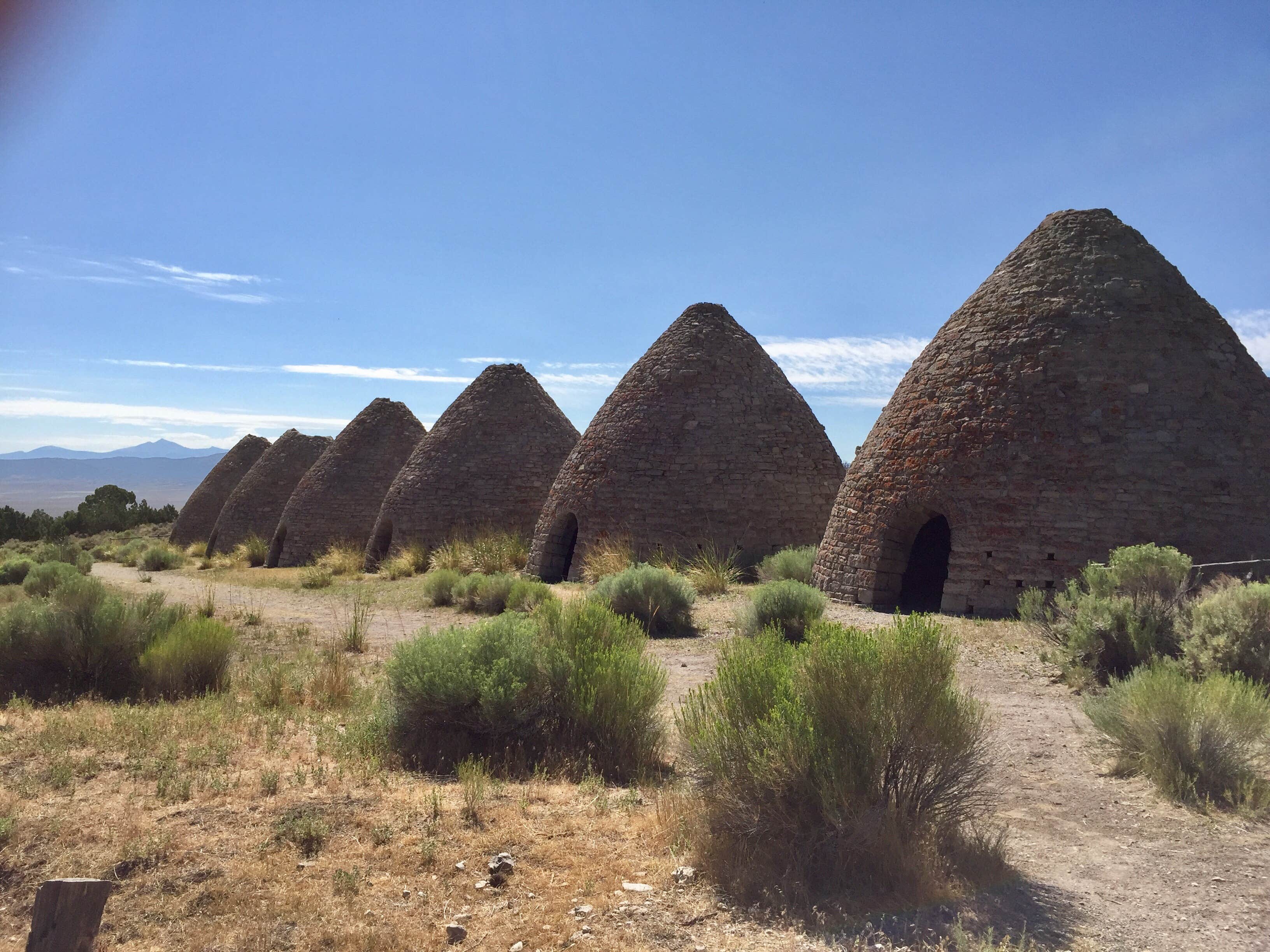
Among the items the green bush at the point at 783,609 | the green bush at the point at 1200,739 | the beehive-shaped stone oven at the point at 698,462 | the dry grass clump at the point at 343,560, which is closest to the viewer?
the green bush at the point at 1200,739

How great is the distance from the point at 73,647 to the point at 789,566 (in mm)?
8833

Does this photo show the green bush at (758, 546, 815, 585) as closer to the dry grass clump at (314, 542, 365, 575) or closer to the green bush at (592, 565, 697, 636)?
the green bush at (592, 565, 697, 636)

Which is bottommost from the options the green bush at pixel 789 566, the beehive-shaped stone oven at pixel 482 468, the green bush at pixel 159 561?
the green bush at pixel 159 561

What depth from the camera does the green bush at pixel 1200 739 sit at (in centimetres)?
400

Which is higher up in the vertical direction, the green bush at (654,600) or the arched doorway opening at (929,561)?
the arched doorway opening at (929,561)

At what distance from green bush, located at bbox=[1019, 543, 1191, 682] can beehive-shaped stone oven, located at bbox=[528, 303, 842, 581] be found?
6746mm

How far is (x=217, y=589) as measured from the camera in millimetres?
17000

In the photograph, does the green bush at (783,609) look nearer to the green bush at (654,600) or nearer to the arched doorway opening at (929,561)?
the green bush at (654,600)

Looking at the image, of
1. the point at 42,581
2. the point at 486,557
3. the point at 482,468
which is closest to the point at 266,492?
the point at 482,468

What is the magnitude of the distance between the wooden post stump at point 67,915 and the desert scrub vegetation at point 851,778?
88.7 inches

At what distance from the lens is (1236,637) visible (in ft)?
17.9

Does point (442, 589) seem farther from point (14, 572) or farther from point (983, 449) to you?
point (14, 572)

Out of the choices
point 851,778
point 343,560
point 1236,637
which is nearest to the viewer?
point 851,778

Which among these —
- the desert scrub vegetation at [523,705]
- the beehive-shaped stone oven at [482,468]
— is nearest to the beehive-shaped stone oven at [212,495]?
the beehive-shaped stone oven at [482,468]
